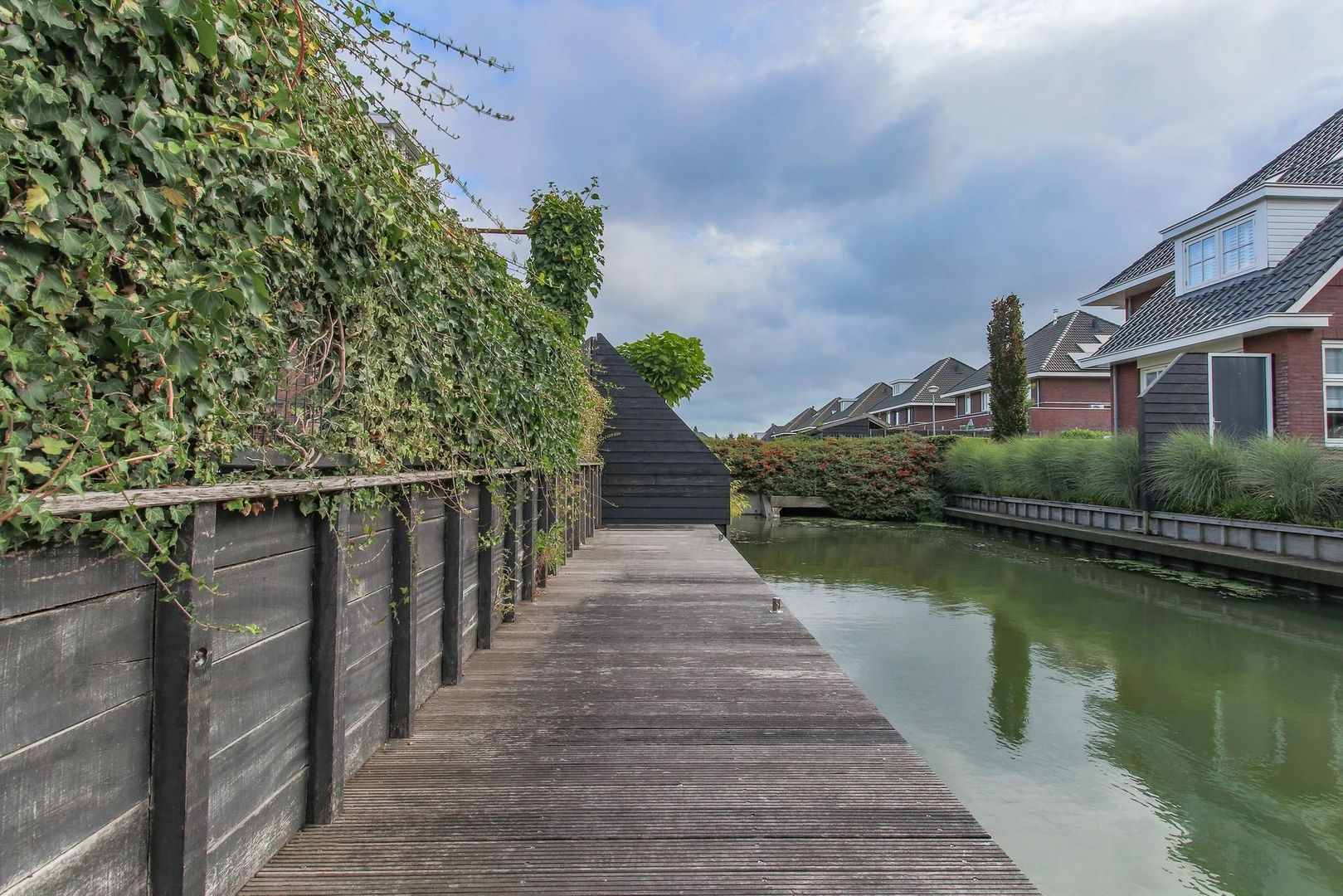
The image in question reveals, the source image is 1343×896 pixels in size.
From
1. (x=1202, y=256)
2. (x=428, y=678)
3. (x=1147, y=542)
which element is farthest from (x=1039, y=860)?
(x=1202, y=256)

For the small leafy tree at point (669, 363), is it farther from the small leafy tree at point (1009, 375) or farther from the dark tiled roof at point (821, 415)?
the dark tiled roof at point (821, 415)

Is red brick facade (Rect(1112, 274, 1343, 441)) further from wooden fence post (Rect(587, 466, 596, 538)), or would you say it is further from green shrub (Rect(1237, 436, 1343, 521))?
wooden fence post (Rect(587, 466, 596, 538))

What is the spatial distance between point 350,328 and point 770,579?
22.5ft

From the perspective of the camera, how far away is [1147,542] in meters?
9.05

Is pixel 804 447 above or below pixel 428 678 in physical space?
above

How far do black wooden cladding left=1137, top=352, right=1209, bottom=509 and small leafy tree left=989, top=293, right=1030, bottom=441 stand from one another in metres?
7.46

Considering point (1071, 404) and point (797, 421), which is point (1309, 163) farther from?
point (797, 421)

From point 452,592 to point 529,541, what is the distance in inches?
60.5

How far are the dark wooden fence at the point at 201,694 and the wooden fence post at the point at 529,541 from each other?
181cm

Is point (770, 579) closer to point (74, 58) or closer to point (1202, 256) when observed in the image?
point (74, 58)

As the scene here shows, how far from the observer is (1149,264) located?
15.5m

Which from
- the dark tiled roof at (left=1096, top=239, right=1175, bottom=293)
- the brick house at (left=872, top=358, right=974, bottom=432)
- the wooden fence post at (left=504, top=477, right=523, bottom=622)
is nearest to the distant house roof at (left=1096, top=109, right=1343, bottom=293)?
the dark tiled roof at (left=1096, top=239, right=1175, bottom=293)

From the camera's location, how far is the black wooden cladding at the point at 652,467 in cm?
1021

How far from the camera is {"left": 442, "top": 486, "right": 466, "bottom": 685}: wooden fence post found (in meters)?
2.62
